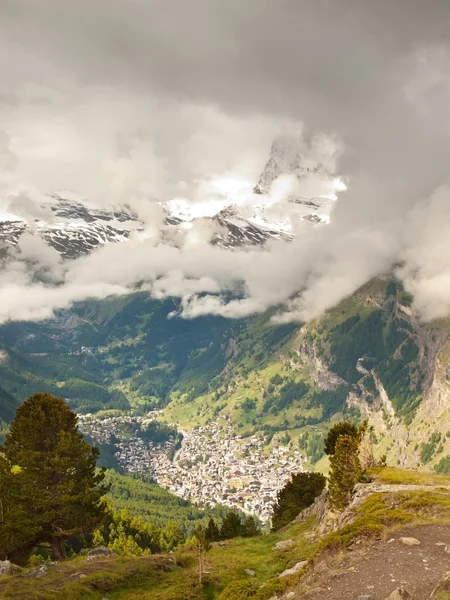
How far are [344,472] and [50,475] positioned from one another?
38.3 metres

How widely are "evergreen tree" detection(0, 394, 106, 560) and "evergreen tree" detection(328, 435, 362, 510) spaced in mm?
31869

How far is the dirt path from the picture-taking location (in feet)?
71.7

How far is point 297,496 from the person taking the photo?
11162 cm

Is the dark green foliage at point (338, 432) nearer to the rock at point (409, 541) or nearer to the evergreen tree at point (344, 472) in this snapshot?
the evergreen tree at point (344, 472)

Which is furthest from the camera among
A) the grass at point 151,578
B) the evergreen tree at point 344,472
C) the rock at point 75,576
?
the evergreen tree at point 344,472

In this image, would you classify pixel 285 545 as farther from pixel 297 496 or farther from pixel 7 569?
pixel 297 496

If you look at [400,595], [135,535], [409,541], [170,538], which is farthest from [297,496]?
[400,595]

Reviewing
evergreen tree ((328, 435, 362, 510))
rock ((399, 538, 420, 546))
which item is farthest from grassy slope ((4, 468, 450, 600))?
evergreen tree ((328, 435, 362, 510))

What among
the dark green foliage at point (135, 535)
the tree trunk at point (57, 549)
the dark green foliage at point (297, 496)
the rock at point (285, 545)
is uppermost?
the tree trunk at point (57, 549)

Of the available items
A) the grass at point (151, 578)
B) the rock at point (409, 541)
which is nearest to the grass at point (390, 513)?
the rock at point (409, 541)

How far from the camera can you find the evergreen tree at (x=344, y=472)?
5441 cm

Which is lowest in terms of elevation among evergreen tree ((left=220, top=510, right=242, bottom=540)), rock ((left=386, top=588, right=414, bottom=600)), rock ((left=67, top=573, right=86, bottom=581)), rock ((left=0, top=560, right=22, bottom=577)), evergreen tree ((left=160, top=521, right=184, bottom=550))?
evergreen tree ((left=160, top=521, right=184, bottom=550))

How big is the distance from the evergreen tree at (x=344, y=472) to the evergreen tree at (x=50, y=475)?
31869 millimetres

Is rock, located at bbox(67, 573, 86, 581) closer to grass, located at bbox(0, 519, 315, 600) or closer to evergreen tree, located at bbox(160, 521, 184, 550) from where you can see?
grass, located at bbox(0, 519, 315, 600)
